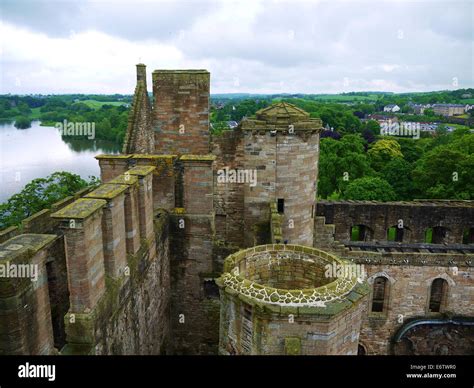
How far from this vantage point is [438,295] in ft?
56.9

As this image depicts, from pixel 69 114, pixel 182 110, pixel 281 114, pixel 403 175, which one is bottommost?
pixel 403 175

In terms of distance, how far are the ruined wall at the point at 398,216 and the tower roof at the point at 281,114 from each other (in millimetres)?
10372

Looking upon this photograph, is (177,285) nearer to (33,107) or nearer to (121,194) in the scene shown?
(121,194)

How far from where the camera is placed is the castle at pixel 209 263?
7.04 metres

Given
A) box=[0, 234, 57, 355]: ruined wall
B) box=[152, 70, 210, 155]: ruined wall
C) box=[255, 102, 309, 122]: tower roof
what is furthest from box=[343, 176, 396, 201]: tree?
box=[0, 234, 57, 355]: ruined wall

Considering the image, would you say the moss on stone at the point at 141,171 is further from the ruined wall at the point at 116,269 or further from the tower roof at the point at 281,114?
the tower roof at the point at 281,114

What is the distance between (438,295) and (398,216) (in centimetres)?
760

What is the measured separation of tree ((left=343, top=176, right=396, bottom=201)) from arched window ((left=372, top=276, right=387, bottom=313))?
16.1m

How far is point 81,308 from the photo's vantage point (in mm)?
7379

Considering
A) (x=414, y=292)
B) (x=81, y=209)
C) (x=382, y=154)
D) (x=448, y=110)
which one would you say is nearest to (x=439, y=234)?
(x=414, y=292)

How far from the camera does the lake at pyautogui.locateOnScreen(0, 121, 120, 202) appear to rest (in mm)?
51656

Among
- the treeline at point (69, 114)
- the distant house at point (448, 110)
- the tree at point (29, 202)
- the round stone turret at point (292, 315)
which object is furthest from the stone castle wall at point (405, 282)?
the distant house at point (448, 110)

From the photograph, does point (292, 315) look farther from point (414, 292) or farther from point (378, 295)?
point (378, 295)
